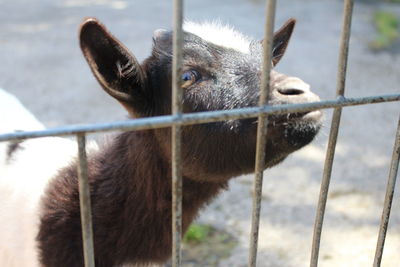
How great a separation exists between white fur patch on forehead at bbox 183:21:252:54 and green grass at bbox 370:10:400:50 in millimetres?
5535

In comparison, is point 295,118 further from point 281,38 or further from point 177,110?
point 281,38

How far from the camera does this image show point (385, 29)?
800cm

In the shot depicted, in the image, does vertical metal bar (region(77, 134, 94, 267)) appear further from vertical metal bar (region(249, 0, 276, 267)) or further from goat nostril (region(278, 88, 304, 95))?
goat nostril (region(278, 88, 304, 95))

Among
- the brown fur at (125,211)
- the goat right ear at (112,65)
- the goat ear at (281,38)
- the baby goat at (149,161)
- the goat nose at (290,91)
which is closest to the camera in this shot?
the goat right ear at (112,65)

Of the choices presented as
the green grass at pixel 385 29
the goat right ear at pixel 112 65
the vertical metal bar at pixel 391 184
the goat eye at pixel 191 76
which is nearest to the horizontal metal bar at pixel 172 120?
the vertical metal bar at pixel 391 184

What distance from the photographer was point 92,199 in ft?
7.59

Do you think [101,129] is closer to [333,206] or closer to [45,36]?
[333,206]

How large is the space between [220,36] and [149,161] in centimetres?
67

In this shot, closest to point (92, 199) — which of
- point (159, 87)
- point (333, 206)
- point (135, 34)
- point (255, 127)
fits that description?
point (159, 87)

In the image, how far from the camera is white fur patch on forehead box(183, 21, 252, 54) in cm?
224

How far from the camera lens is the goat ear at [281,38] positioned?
245 cm

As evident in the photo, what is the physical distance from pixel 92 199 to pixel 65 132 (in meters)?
1.09

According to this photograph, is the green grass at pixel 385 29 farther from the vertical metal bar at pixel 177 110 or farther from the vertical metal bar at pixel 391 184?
the vertical metal bar at pixel 177 110

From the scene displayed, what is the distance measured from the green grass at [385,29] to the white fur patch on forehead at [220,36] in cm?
554
